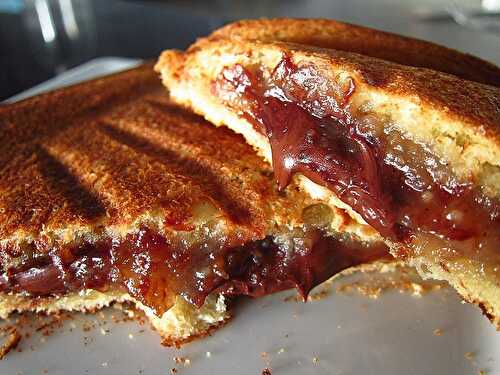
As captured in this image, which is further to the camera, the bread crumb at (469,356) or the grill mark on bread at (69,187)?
the grill mark on bread at (69,187)

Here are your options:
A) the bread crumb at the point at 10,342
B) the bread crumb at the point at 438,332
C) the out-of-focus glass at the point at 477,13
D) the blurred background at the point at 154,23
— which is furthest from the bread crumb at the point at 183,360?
the out-of-focus glass at the point at 477,13

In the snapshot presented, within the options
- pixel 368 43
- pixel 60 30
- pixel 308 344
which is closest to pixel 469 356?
pixel 308 344

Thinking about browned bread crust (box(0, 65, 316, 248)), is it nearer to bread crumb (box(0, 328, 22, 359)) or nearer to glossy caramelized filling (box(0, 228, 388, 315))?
glossy caramelized filling (box(0, 228, 388, 315))

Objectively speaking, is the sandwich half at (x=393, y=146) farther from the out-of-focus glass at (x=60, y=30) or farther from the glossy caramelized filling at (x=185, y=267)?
the out-of-focus glass at (x=60, y=30)

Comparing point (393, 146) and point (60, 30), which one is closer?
point (393, 146)

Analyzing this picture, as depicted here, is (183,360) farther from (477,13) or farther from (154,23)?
(477,13)

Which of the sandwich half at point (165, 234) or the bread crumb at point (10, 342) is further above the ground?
the sandwich half at point (165, 234)

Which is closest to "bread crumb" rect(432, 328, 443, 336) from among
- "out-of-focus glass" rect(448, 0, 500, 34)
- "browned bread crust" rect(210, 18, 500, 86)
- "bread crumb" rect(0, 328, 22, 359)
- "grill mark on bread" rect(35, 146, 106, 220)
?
"browned bread crust" rect(210, 18, 500, 86)
